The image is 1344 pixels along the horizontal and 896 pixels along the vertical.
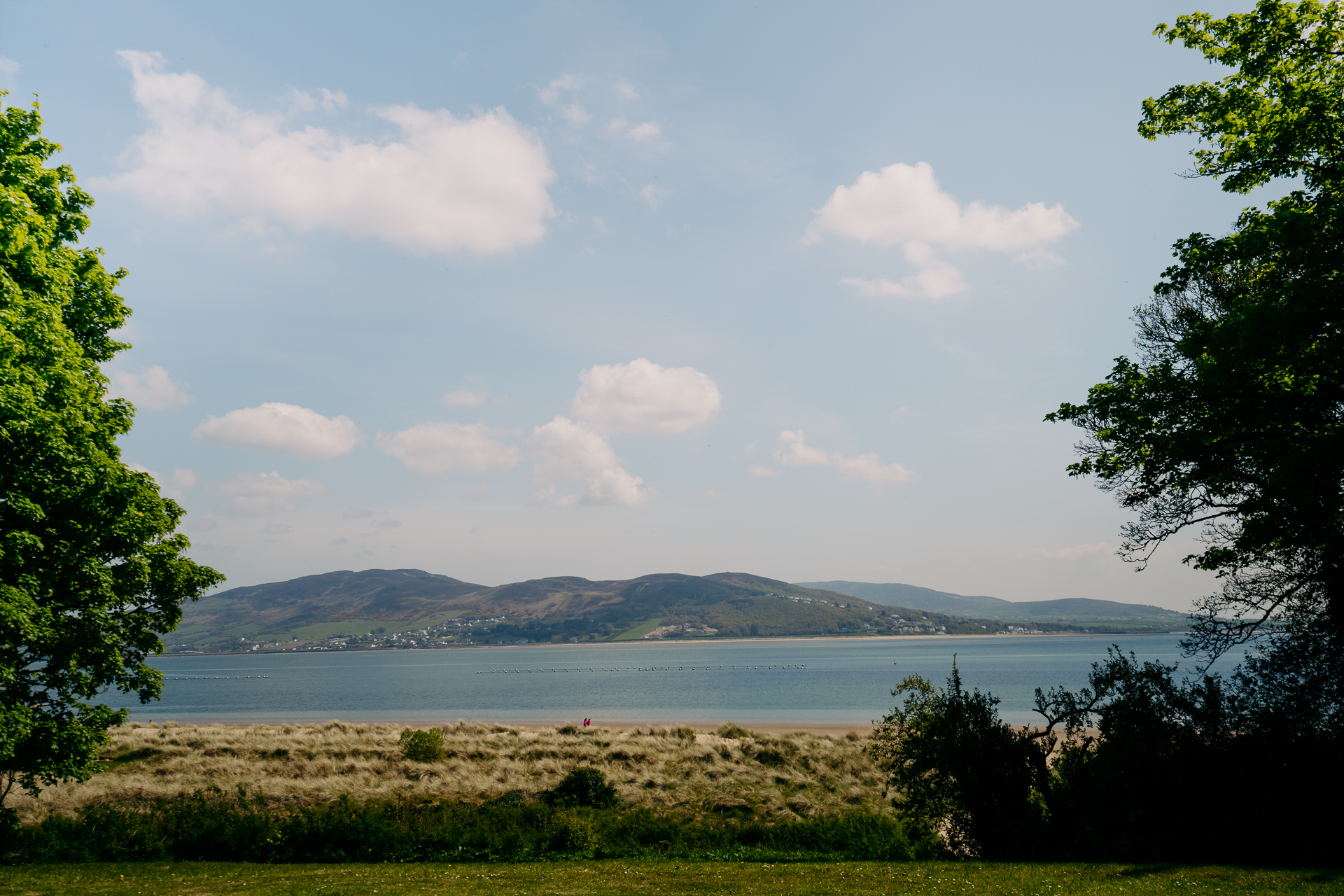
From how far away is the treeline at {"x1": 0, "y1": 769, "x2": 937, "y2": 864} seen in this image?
51.0ft

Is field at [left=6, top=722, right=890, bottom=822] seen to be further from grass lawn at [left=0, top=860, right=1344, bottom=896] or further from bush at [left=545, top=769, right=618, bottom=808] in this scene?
grass lawn at [left=0, top=860, right=1344, bottom=896]

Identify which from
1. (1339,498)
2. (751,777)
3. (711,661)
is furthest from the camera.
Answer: (711,661)

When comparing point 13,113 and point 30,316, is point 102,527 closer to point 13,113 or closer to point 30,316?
point 30,316

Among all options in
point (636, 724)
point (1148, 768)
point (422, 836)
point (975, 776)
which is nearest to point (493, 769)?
point (422, 836)

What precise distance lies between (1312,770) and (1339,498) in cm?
535

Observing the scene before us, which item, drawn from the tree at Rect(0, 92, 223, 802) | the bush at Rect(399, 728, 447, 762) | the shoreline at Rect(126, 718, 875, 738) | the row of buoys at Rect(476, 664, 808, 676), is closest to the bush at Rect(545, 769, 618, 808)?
the bush at Rect(399, 728, 447, 762)

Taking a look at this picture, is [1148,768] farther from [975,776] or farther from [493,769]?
[493,769]

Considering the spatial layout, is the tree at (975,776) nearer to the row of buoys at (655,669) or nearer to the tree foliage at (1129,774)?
the tree foliage at (1129,774)

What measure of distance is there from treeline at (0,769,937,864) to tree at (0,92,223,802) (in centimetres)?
255

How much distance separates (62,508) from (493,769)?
57.3ft

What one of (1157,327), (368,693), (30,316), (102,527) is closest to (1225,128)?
(1157,327)

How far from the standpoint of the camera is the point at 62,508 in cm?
1372

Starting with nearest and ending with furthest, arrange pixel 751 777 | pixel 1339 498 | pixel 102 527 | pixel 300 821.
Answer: pixel 1339 498, pixel 102 527, pixel 300 821, pixel 751 777

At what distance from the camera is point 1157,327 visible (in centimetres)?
1739
